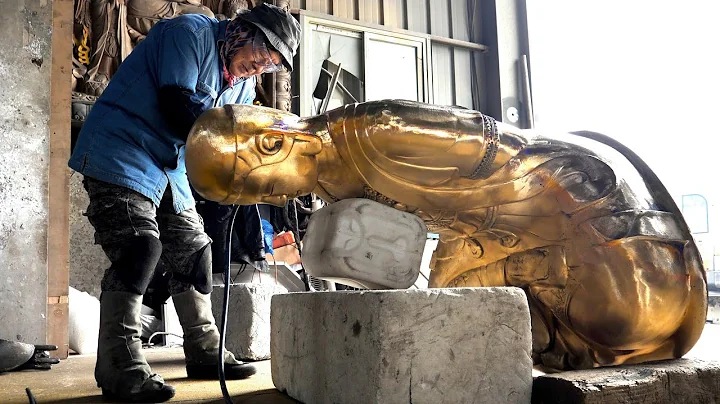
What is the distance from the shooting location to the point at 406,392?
1.08 meters

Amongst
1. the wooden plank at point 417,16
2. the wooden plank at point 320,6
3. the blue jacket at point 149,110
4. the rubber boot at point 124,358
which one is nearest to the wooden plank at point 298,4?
the wooden plank at point 320,6

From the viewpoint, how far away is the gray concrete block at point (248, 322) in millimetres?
→ 2555

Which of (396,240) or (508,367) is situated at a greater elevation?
(396,240)

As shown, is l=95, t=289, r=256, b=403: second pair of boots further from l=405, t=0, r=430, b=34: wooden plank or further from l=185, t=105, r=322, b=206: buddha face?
l=405, t=0, r=430, b=34: wooden plank

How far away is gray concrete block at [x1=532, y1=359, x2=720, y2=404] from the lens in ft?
3.75

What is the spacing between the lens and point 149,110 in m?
1.90

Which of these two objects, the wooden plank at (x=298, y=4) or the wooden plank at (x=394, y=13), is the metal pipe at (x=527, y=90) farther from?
the wooden plank at (x=298, y=4)

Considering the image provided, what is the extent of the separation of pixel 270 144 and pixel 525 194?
572mm

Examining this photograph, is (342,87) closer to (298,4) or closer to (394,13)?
(298,4)

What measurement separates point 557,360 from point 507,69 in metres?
6.15

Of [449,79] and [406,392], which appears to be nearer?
[406,392]

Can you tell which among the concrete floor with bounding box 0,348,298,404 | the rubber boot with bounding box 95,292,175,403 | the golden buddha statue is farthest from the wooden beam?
the golden buddha statue

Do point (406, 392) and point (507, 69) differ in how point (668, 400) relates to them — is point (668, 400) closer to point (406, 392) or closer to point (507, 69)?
point (406, 392)

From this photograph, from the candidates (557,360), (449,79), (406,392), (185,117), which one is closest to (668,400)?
(557,360)
